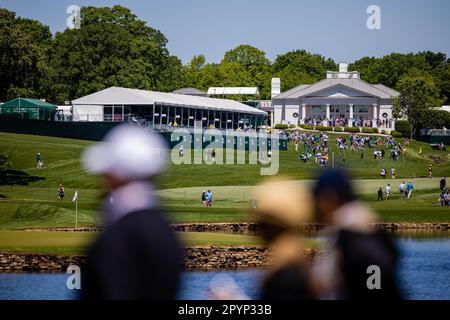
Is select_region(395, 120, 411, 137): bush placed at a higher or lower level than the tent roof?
lower

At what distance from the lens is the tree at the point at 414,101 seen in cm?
13988

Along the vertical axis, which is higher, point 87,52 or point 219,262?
point 87,52

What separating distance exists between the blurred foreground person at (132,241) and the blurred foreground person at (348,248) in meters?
0.95

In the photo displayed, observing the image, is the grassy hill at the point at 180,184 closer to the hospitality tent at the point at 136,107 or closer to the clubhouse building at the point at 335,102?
the hospitality tent at the point at 136,107

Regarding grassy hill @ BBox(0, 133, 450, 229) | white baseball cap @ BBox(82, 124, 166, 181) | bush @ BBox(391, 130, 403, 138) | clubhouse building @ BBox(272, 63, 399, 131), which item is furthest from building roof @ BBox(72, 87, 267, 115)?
white baseball cap @ BBox(82, 124, 166, 181)

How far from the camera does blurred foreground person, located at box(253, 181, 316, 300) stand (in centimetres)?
553

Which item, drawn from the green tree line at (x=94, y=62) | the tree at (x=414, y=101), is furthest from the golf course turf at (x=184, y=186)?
the tree at (x=414, y=101)

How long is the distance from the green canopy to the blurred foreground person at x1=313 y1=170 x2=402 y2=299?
334 feet

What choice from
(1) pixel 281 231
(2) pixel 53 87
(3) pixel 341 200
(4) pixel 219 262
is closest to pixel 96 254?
(1) pixel 281 231

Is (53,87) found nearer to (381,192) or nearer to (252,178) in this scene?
(252,178)

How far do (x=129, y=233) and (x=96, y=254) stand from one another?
24 cm

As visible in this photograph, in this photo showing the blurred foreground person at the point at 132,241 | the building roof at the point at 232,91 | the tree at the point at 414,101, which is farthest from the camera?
the building roof at the point at 232,91

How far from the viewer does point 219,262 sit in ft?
131

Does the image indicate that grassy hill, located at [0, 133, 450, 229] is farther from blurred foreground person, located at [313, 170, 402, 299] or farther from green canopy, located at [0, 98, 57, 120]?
blurred foreground person, located at [313, 170, 402, 299]
